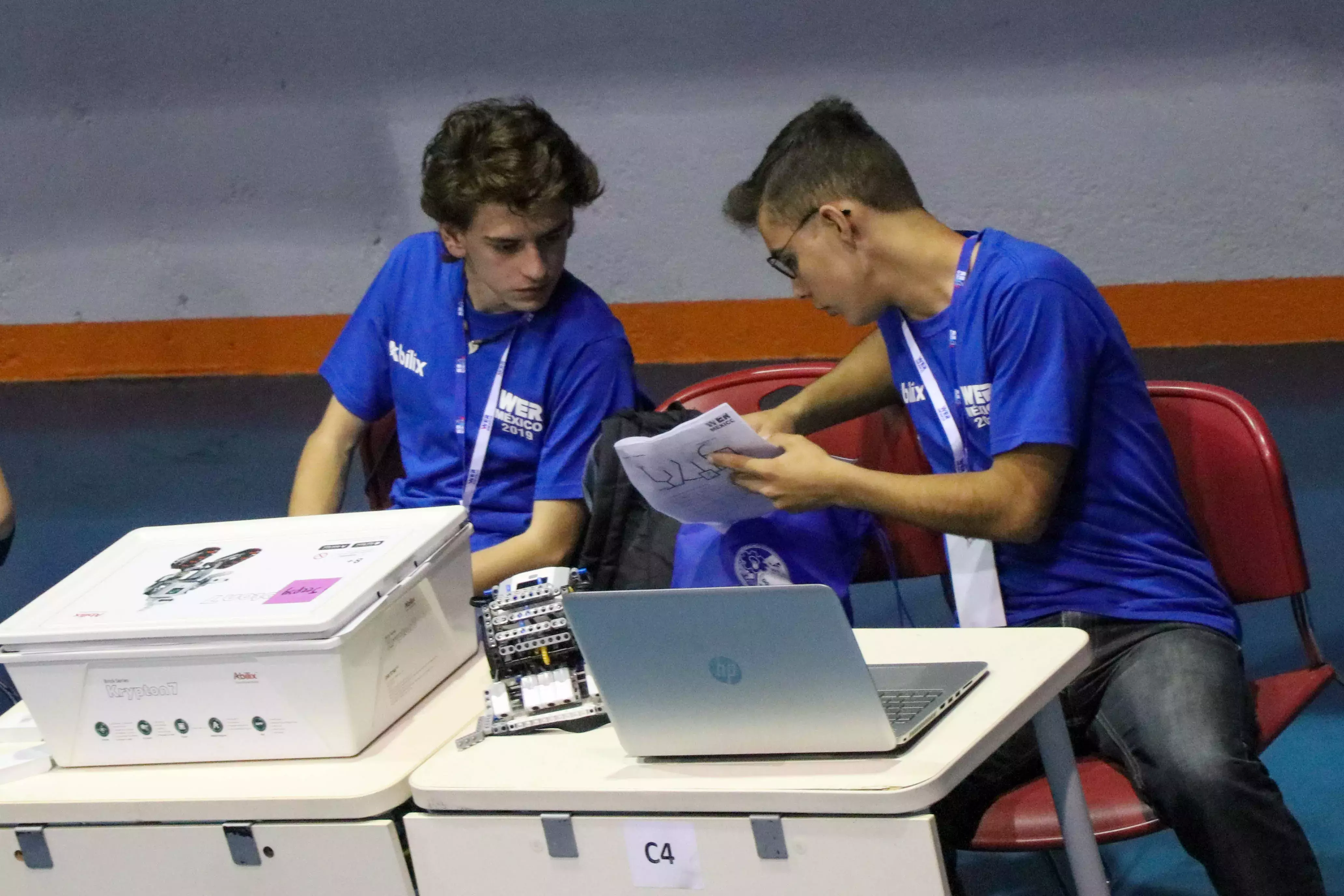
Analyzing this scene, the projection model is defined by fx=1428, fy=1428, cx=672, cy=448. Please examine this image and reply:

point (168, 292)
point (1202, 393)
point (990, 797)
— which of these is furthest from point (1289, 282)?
point (168, 292)

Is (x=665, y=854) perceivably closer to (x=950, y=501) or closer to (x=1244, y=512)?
(x=950, y=501)

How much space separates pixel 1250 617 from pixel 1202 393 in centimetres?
Answer: 154

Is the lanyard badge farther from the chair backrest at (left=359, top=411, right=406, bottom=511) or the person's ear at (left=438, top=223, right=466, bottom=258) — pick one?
the chair backrest at (left=359, top=411, right=406, bottom=511)

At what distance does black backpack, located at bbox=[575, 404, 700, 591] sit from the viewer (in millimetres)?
2170

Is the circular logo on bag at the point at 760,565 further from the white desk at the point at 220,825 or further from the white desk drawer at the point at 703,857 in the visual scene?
the white desk drawer at the point at 703,857

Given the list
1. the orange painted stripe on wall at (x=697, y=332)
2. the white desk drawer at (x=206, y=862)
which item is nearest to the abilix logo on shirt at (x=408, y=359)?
the white desk drawer at (x=206, y=862)

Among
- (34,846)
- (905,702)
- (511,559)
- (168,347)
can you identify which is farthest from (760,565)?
(168,347)

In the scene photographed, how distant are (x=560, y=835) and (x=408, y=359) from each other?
1.21 metres

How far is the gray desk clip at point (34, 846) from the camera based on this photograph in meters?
1.68

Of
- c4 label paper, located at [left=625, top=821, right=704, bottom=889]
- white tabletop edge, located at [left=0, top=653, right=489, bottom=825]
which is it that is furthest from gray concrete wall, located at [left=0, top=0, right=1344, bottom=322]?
c4 label paper, located at [left=625, top=821, right=704, bottom=889]

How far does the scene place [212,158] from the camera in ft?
21.7

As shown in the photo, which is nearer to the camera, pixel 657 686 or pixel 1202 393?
pixel 657 686

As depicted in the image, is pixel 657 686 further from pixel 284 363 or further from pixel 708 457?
pixel 284 363

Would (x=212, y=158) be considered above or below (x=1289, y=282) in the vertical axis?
above
